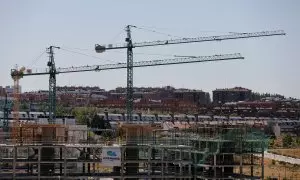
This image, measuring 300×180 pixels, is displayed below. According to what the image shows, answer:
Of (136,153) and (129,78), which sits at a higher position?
(129,78)

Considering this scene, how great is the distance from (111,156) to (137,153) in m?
2.45

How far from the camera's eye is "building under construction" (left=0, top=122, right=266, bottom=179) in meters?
39.1

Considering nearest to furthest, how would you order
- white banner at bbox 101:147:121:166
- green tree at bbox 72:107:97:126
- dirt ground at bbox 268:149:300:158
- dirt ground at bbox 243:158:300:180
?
white banner at bbox 101:147:121:166 → dirt ground at bbox 243:158:300:180 → dirt ground at bbox 268:149:300:158 → green tree at bbox 72:107:97:126

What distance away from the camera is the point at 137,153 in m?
40.8

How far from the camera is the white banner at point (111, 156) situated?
39.0 metres

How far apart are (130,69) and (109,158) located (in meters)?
51.9

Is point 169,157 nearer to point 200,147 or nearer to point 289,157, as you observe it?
point 200,147

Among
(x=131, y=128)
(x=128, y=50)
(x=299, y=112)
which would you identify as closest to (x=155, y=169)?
(x=131, y=128)

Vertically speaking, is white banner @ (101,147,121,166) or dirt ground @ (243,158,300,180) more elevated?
white banner @ (101,147,121,166)

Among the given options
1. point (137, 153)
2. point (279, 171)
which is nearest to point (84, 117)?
point (279, 171)

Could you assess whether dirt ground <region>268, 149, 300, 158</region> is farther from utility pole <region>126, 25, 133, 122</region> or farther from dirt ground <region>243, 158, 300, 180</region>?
utility pole <region>126, 25, 133, 122</region>

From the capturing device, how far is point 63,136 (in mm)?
41188

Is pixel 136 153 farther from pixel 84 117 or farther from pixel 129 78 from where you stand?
pixel 84 117

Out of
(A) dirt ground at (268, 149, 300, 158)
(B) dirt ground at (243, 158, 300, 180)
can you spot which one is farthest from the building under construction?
(A) dirt ground at (268, 149, 300, 158)
